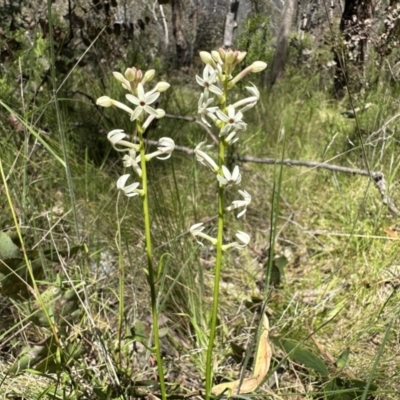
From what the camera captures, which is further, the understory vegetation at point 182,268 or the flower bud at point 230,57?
the understory vegetation at point 182,268

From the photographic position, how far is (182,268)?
106 centimetres

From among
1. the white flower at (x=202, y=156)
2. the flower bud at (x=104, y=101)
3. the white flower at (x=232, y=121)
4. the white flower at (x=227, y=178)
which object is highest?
the flower bud at (x=104, y=101)

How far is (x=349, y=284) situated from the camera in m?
1.68

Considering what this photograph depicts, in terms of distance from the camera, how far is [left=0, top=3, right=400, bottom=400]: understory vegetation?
3.69 feet

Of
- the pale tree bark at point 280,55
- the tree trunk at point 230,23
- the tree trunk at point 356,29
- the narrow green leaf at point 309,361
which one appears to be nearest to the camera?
the narrow green leaf at point 309,361

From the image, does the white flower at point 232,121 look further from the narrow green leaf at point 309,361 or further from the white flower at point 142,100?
the narrow green leaf at point 309,361

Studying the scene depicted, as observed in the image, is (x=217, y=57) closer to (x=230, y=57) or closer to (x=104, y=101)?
(x=230, y=57)

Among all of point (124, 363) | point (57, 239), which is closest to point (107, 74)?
point (57, 239)

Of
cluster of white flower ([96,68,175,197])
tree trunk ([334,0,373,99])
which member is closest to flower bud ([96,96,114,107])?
cluster of white flower ([96,68,175,197])

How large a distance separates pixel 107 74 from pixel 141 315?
1942 millimetres

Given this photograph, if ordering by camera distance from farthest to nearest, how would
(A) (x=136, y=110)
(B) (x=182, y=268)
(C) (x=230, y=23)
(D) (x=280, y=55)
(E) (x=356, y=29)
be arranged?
(D) (x=280, y=55)
(C) (x=230, y=23)
(E) (x=356, y=29)
(B) (x=182, y=268)
(A) (x=136, y=110)

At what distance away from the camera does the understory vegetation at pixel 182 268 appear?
3.69ft

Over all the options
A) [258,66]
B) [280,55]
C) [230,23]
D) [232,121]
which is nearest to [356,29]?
[230,23]

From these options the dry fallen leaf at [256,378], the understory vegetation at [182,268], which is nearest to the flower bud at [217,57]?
the understory vegetation at [182,268]
